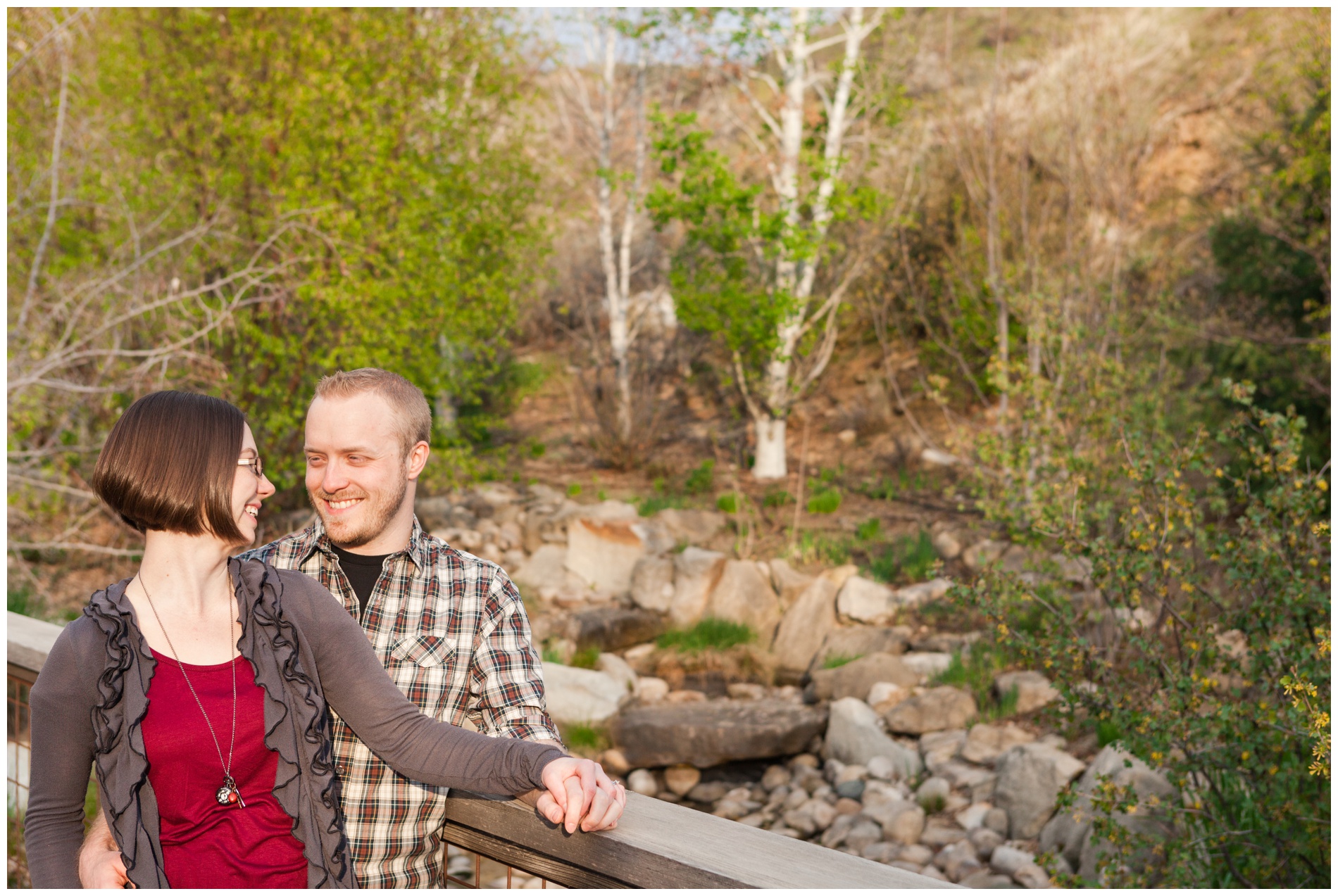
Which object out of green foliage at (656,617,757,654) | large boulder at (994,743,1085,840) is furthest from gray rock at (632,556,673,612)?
large boulder at (994,743,1085,840)

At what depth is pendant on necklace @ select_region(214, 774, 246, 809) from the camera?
4.63 ft

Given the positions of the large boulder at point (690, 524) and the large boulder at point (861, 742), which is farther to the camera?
the large boulder at point (690, 524)

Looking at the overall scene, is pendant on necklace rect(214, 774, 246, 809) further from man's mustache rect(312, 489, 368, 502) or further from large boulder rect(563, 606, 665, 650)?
large boulder rect(563, 606, 665, 650)

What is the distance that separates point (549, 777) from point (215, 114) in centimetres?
715

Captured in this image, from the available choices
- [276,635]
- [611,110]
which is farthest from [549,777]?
[611,110]

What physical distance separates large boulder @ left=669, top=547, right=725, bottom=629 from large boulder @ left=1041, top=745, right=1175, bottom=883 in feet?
12.9

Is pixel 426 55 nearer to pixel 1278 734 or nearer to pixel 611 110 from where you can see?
pixel 611 110

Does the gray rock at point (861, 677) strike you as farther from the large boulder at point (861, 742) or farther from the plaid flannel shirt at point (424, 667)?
the plaid flannel shirt at point (424, 667)

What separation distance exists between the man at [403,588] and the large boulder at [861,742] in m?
4.82

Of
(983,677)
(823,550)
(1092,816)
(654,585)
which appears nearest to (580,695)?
(654,585)

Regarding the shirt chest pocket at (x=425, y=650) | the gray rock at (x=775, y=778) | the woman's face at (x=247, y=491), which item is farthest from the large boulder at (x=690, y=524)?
the woman's face at (x=247, y=491)

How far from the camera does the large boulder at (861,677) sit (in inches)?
279

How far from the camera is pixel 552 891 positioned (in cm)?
153

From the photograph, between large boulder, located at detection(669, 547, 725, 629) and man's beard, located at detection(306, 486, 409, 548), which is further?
large boulder, located at detection(669, 547, 725, 629)
